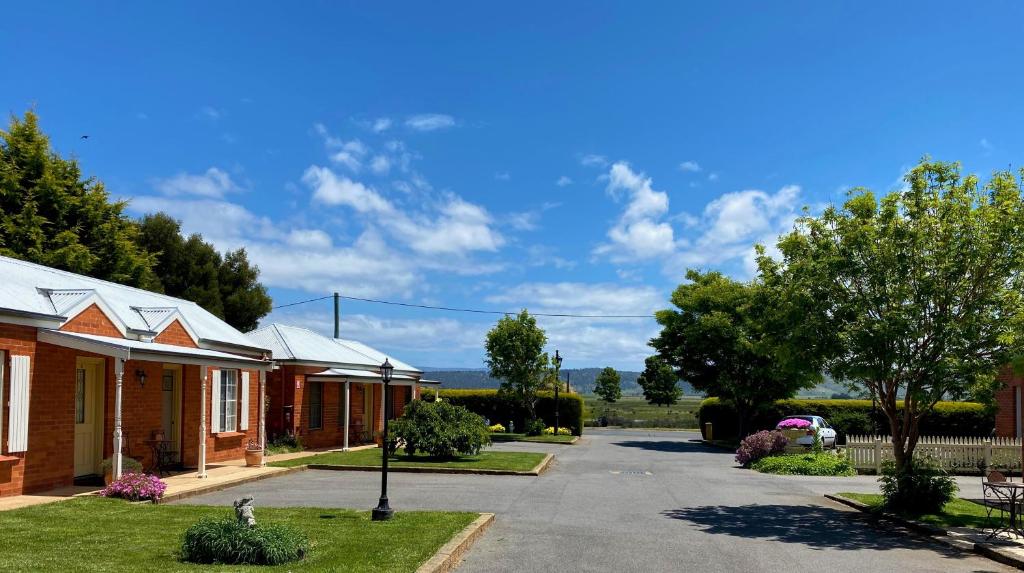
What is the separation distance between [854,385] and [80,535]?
12630mm

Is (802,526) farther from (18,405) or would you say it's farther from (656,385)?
(656,385)

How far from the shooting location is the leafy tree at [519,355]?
41.3 metres

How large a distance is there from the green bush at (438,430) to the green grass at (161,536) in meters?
9.59

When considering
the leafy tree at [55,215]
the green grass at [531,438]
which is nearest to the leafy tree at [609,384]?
the green grass at [531,438]

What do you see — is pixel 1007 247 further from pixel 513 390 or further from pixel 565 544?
pixel 513 390

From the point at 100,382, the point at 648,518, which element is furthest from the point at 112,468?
the point at 648,518

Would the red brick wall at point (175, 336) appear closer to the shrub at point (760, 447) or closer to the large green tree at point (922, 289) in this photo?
the large green tree at point (922, 289)

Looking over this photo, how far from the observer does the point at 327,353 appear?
30141 millimetres

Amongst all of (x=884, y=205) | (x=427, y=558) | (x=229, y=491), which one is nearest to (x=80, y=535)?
(x=427, y=558)

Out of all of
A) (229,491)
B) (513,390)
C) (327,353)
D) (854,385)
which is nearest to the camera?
(854,385)

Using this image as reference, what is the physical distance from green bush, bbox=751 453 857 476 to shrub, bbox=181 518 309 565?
17.3 metres

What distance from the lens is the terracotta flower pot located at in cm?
2042

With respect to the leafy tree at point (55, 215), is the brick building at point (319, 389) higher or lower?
lower

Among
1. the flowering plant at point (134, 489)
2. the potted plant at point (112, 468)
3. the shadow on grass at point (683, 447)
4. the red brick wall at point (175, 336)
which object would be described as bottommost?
the shadow on grass at point (683, 447)
